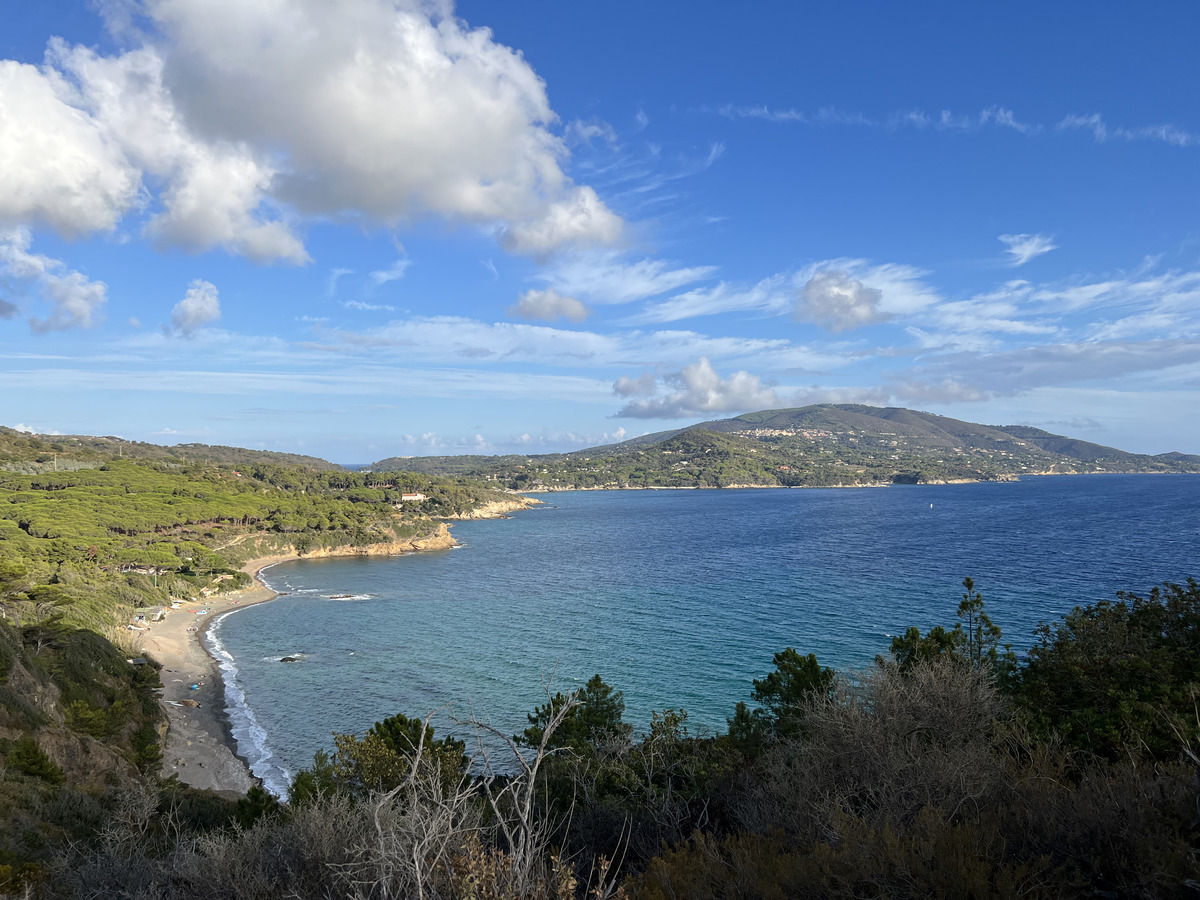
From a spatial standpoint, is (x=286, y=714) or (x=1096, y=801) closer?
(x=1096, y=801)

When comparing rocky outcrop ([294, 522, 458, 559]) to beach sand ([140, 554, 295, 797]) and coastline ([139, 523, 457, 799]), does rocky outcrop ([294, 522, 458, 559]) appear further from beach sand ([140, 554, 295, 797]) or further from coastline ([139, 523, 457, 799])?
beach sand ([140, 554, 295, 797])

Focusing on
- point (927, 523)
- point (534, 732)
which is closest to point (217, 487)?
point (534, 732)

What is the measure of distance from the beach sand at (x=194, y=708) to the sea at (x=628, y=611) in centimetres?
79

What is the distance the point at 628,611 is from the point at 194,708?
87.7 ft

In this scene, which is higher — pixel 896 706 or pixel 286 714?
pixel 896 706

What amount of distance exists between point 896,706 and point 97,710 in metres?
26.1

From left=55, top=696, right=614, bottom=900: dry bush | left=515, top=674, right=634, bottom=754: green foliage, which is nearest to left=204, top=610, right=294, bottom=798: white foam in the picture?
left=515, top=674, right=634, bottom=754: green foliage

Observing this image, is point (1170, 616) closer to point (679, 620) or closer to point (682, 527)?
point (679, 620)

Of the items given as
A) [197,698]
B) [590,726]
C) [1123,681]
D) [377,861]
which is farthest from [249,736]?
[1123,681]

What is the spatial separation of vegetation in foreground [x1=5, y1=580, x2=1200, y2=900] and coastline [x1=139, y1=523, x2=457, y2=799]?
721 cm

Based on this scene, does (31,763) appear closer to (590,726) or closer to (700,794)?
(590,726)

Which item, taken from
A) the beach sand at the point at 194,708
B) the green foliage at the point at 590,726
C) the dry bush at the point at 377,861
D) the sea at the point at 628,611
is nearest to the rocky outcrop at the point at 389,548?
the sea at the point at 628,611

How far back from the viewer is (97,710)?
2294 cm

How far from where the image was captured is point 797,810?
8094 millimetres
